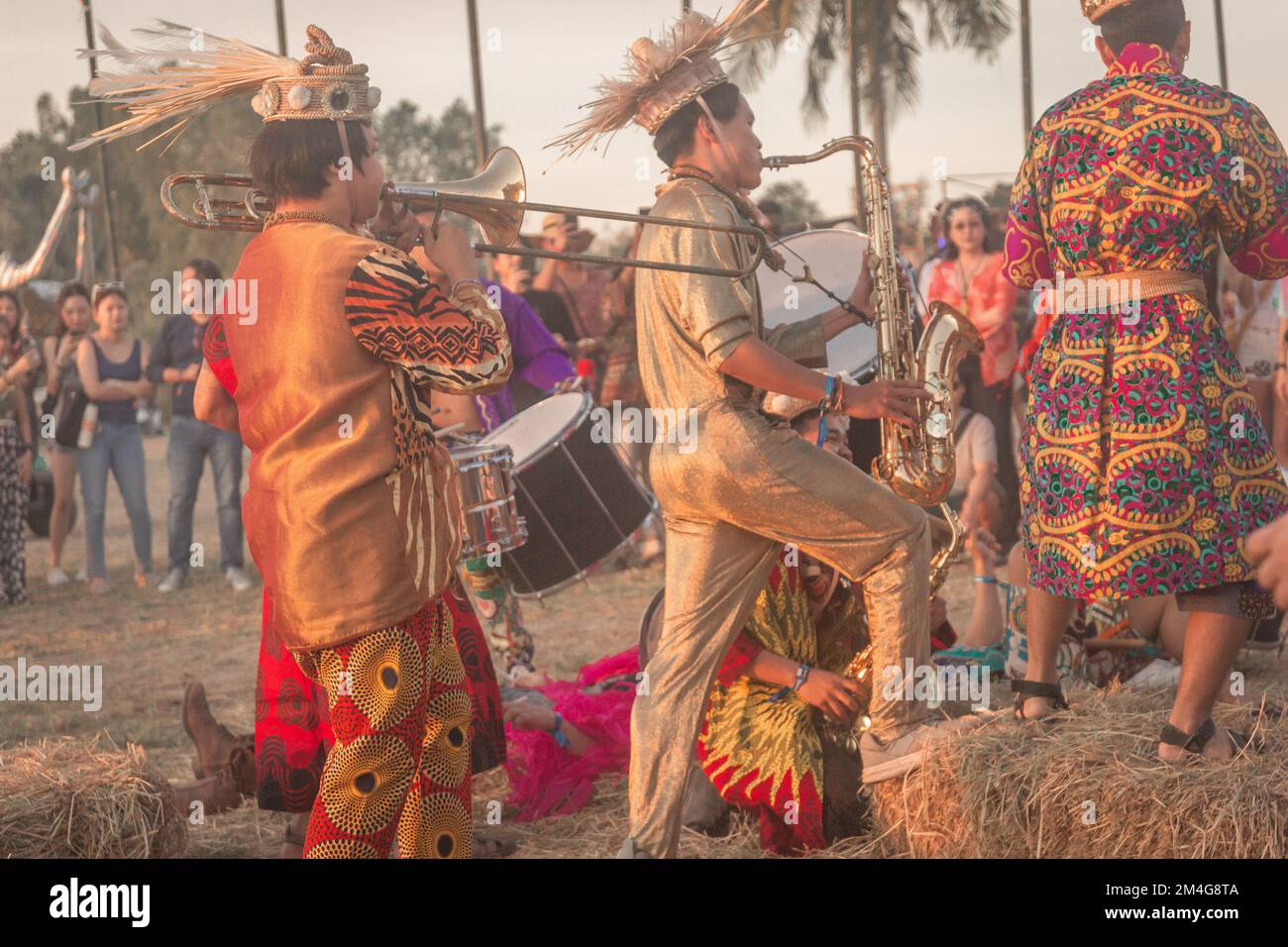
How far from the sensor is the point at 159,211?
113 ft

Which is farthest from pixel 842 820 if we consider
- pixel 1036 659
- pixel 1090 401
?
pixel 1090 401

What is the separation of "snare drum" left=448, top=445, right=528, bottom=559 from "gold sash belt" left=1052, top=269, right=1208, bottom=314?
2.06 meters

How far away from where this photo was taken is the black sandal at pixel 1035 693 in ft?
13.1

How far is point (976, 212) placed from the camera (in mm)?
8734

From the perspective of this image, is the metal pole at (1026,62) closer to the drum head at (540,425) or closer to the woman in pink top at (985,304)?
the woman in pink top at (985,304)

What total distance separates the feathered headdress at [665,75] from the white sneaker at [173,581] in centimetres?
702

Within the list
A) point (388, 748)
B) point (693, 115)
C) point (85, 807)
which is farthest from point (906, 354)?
point (85, 807)

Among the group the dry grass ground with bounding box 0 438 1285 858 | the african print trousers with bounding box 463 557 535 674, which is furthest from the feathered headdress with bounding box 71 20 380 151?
the african print trousers with bounding box 463 557 535 674

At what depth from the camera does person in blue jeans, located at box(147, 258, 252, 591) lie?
9.98 meters

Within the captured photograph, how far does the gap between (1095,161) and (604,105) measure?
128cm

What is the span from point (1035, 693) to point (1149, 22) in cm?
176
